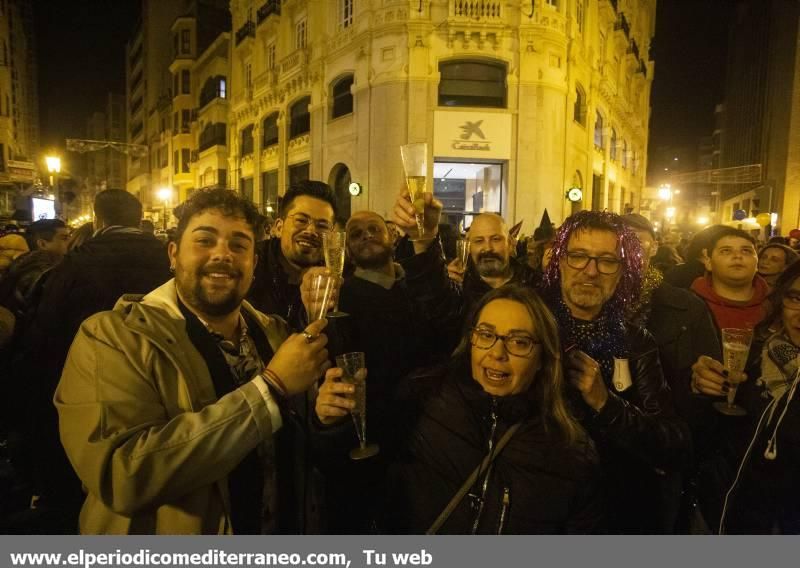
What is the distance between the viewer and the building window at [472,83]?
18391 millimetres

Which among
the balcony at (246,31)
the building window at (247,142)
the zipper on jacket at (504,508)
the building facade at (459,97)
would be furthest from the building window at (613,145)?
the zipper on jacket at (504,508)

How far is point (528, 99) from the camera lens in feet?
59.2

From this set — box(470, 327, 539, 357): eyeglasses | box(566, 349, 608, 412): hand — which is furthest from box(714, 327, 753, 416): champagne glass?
box(470, 327, 539, 357): eyeglasses

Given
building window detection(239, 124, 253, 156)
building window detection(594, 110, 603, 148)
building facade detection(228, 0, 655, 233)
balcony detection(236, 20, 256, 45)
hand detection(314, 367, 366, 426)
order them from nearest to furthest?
hand detection(314, 367, 366, 426) → building facade detection(228, 0, 655, 233) → building window detection(594, 110, 603, 148) → balcony detection(236, 20, 256, 45) → building window detection(239, 124, 253, 156)

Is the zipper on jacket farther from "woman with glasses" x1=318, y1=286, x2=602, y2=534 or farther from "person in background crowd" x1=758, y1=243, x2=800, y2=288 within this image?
"person in background crowd" x1=758, y1=243, x2=800, y2=288

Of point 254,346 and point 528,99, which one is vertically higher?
point 528,99

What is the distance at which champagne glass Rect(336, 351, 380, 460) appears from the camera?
1.91m

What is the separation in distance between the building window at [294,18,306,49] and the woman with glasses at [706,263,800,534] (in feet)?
81.7

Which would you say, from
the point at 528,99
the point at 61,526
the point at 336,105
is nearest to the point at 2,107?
the point at 336,105

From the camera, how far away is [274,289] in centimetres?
330

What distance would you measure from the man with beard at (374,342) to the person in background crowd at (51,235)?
4.10m

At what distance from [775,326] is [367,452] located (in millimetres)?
2445
